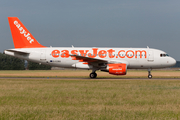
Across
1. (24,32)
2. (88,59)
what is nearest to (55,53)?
(88,59)

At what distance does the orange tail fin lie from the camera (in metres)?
33.2

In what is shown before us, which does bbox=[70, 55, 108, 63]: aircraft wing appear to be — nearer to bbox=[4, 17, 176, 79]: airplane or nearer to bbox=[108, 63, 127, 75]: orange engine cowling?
bbox=[4, 17, 176, 79]: airplane

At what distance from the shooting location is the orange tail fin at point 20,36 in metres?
33.2

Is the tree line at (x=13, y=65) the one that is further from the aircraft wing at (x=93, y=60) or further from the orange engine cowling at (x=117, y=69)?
the orange engine cowling at (x=117, y=69)

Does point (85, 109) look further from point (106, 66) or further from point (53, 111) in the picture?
point (106, 66)

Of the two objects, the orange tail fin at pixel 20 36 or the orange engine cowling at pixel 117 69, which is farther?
the orange tail fin at pixel 20 36

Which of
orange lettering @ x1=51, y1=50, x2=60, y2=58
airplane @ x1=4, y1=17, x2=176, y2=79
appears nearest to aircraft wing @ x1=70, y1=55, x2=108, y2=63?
airplane @ x1=4, y1=17, x2=176, y2=79

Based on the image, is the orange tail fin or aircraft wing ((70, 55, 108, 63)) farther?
the orange tail fin

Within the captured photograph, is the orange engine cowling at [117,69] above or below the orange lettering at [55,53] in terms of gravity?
below

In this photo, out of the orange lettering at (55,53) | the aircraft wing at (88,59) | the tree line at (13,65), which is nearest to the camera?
the aircraft wing at (88,59)

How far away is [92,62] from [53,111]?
69.5ft

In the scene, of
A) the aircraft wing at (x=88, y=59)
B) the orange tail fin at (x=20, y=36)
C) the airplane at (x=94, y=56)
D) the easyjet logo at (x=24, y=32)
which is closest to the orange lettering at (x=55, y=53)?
the airplane at (x=94, y=56)

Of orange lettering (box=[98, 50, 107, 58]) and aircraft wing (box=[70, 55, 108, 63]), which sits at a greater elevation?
orange lettering (box=[98, 50, 107, 58])

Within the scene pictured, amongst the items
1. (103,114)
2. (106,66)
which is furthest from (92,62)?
(103,114)
